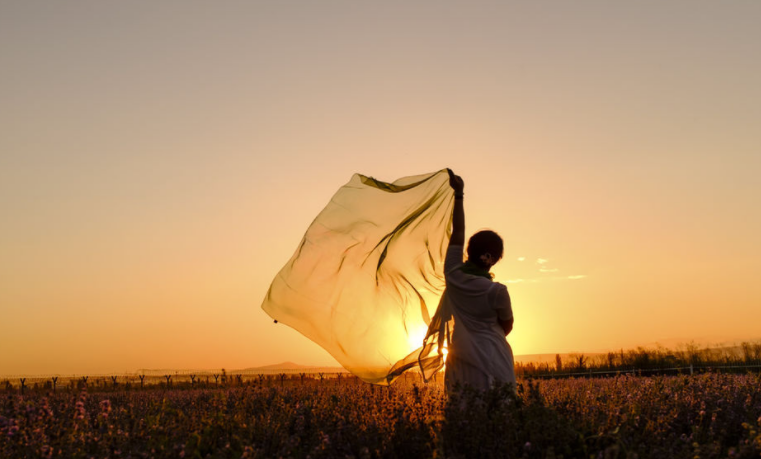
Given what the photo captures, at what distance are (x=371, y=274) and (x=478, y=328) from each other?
1.86m

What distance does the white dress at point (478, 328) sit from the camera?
559cm

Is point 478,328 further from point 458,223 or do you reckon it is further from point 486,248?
point 458,223

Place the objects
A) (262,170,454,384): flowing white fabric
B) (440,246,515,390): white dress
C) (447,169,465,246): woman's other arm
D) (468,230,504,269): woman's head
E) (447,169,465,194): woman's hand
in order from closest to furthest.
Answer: (440,246,515,390): white dress → (468,230,504,269): woman's head → (447,169,465,246): woman's other arm → (447,169,465,194): woman's hand → (262,170,454,384): flowing white fabric

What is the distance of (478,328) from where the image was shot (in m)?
5.74

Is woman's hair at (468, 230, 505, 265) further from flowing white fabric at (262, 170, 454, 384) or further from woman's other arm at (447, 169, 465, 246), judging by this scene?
flowing white fabric at (262, 170, 454, 384)

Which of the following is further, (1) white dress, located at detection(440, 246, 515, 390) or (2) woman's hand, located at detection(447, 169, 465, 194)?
(2) woman's hand, located at detection(447, 169, 465, 194)

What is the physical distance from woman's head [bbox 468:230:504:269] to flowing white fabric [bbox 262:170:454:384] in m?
1.56

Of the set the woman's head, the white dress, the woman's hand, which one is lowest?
the white dress

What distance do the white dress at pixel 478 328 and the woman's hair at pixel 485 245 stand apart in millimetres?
155

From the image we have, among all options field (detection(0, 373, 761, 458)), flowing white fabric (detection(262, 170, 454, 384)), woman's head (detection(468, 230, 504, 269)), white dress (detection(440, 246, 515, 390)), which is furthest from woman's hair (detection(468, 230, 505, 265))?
flowing white fabric (detection(262, 170, 454, 384))

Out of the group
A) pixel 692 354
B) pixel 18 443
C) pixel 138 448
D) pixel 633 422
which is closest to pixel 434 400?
pixel 633 422

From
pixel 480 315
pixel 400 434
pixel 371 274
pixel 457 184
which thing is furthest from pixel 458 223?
pixel 400 434

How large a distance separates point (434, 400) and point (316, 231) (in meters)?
2.38

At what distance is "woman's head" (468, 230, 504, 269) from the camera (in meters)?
5.70
